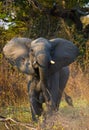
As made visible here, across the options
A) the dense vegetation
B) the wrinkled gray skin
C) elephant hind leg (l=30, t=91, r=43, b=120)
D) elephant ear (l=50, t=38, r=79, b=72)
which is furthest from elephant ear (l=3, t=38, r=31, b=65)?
the dense vegetation

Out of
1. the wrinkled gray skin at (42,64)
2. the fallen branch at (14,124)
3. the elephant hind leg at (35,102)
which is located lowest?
the elephant hind leg at (35,102)

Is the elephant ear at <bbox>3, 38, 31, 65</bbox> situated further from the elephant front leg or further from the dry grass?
the dry grass

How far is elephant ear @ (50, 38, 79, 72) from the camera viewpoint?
18.2 feet

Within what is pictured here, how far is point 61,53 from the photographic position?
5.72 metres

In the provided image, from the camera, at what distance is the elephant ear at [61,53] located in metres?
5.56

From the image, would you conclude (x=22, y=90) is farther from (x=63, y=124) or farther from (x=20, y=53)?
(x=63, y=124)

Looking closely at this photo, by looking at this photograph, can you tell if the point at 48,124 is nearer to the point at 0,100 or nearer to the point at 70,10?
the point at 0,100

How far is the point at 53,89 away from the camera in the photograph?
5.45 metres

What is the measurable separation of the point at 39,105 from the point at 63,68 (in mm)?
847

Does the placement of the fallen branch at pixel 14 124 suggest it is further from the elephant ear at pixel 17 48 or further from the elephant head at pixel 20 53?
the elephant ear at pixel 17 48

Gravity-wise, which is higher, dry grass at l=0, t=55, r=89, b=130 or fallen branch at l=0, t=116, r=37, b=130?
fallen branch at l=0, t=116, r=37, b=130

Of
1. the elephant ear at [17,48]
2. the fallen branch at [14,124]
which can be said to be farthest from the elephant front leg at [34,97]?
the fallen branch at [14,124]

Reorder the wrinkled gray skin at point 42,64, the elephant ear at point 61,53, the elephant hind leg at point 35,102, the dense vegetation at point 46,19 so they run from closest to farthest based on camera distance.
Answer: the wrinkled gray skin at point 42,64 < the elephant hind leg at point 35,102 < the elephant ear at point 61,53 < the dense vegetation at point 46,19

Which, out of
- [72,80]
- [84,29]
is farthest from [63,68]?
[84,29]
